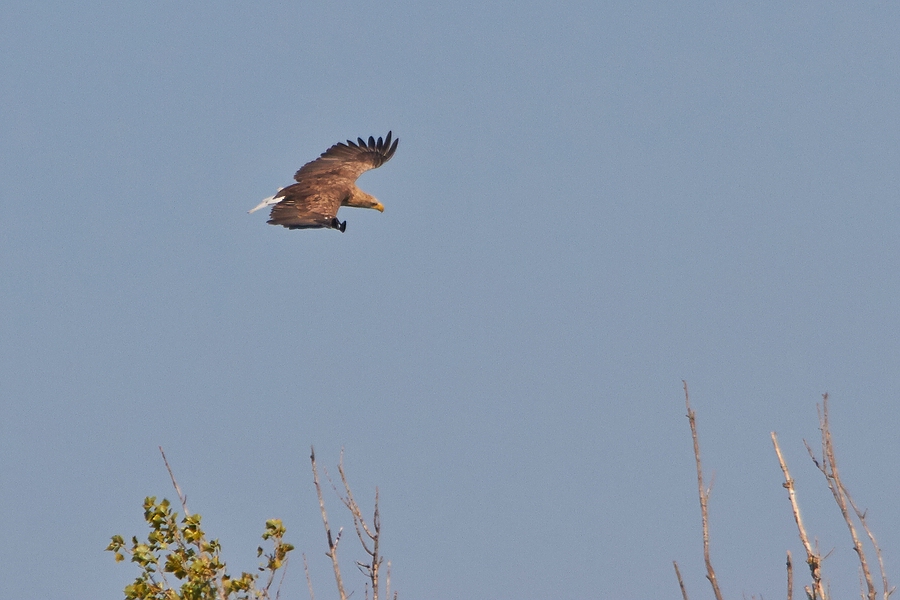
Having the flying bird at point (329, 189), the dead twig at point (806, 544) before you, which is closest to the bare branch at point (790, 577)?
the dead twig at point (806, 544)

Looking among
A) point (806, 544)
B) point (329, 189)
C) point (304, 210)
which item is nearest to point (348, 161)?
point (329, 189)

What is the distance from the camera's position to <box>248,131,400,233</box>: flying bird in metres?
16.9

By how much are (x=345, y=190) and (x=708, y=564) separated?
607 inches

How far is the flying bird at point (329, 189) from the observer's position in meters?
16.9

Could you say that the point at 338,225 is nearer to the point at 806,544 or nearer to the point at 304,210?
the point at 304,210

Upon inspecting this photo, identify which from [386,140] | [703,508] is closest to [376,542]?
[703,508]

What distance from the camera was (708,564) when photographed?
4.63 metres

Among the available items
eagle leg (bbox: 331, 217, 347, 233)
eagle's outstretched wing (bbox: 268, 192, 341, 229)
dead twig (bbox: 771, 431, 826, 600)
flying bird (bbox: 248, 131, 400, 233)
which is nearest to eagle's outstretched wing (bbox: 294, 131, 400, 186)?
flying bird (bbox: 248, 131, 400, 233)

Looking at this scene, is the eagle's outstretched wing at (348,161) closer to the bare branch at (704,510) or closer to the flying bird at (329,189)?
the flying bird at (329,189)

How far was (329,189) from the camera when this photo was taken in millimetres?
18984

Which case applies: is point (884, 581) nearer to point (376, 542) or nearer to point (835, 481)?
point (835, 481)

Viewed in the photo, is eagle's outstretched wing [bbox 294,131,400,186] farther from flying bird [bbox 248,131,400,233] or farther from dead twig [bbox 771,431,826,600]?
dead twig [bbox 771,431,826,600]

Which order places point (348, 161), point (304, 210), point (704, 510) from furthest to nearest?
point (348, 161) → point (304, 210) → point (704, 510)

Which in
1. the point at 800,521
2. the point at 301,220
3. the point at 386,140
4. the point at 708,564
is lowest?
the point at 708,564
